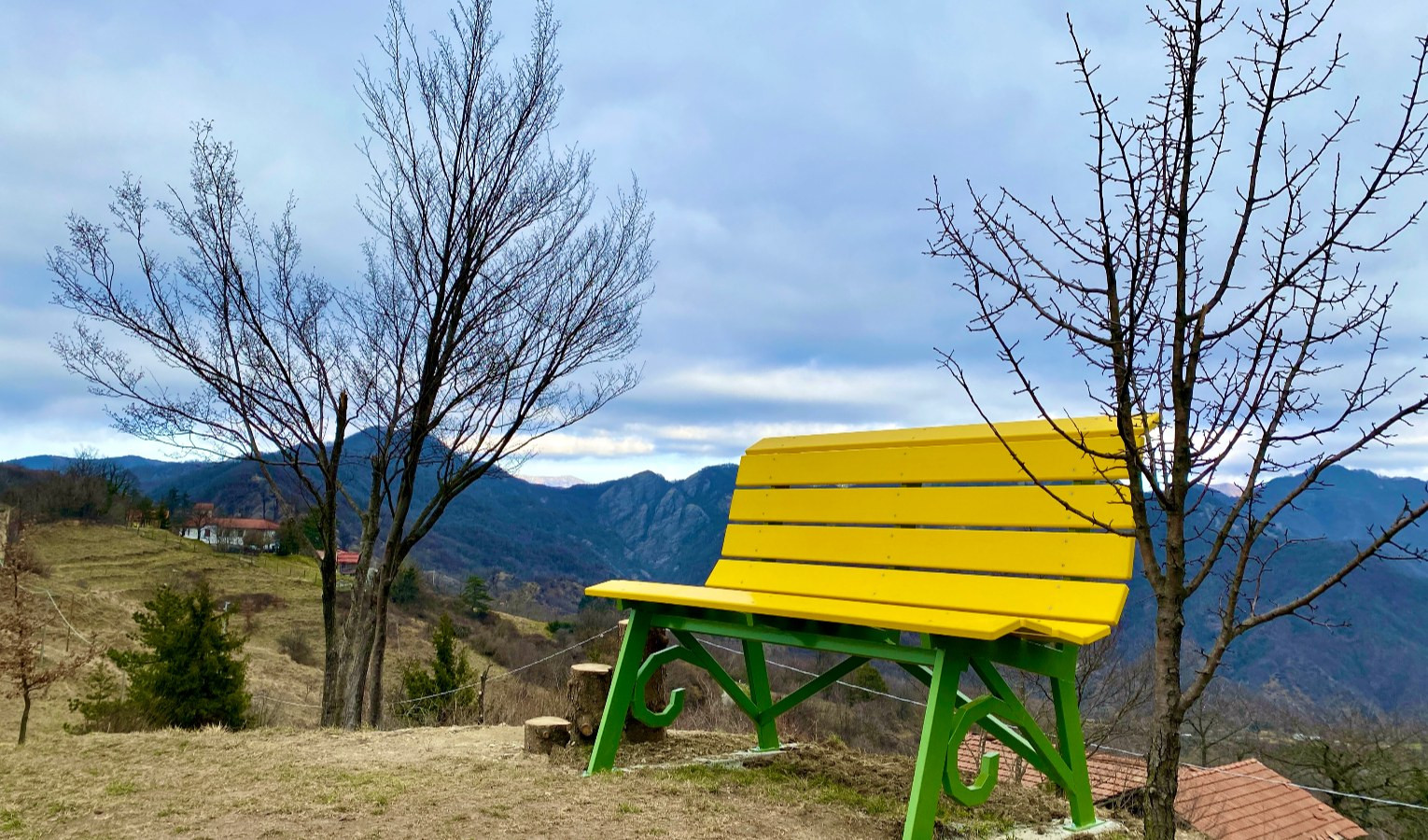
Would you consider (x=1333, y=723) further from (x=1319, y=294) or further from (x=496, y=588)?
(x=496, y=588)

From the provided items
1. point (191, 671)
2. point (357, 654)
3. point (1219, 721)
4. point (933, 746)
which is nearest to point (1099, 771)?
point (933, 746)

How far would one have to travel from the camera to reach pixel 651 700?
4.50 metres

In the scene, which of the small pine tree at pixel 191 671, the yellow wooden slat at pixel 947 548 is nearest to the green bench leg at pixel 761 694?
the yellow wooden slat at pixel 947 548

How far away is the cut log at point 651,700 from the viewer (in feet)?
14.3

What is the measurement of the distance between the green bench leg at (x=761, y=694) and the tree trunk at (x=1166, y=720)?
242 centimetres

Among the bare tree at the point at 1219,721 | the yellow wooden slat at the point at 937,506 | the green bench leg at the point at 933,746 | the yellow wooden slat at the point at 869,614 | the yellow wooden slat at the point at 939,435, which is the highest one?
the yellow wooden slat at the point at 939,435

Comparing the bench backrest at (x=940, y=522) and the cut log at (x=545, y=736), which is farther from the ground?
the bench backrest at (x=940, y=522)

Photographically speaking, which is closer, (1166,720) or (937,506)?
(1166,720)

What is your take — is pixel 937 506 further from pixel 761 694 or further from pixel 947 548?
pixel 761 694

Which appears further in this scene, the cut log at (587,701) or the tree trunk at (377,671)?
the tree trunk at (377,671)

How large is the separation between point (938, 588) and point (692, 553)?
98.0 metres

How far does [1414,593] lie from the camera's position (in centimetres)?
6444

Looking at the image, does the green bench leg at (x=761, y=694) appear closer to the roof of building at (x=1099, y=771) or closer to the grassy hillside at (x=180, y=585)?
the roof of building at (x=1099, y=771)

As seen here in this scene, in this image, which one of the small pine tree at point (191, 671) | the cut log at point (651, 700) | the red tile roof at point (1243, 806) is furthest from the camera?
the small pine tree at point (191, 671)
